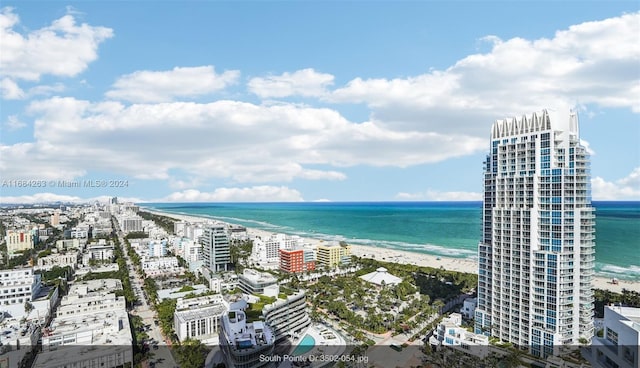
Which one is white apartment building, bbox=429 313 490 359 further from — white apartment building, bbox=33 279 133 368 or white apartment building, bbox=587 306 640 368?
white apartment building, bbox=33 279 133 368

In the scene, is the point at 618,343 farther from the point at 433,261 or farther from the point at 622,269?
the point at 622,269

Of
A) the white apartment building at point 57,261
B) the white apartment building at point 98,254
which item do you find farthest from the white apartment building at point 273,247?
the white apartment building at point 57,261

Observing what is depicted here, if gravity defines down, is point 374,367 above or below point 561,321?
below

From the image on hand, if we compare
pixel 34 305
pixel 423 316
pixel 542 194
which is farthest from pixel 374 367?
pixel 34 305

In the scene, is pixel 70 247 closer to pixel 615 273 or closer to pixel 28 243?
pixel 28 243

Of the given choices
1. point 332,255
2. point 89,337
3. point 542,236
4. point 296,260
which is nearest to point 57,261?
point 296,260
